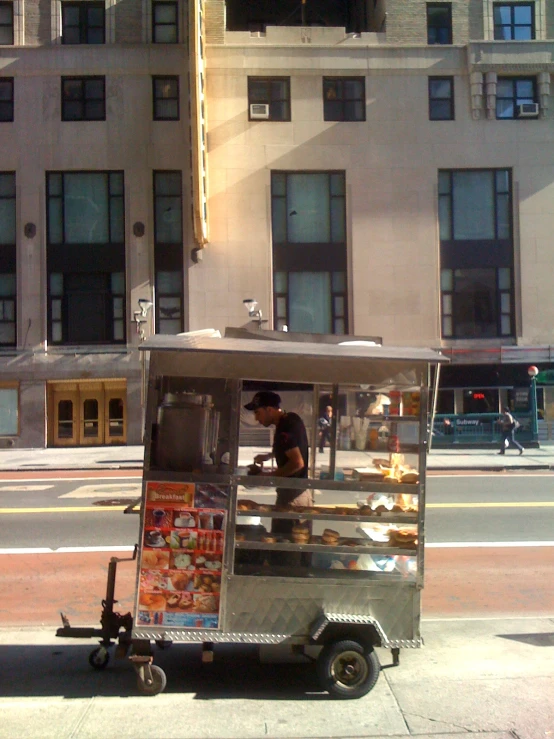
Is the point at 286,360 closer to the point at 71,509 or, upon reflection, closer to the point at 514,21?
the point at 71,509

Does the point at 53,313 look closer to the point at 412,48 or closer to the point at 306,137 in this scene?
the point at 306,137

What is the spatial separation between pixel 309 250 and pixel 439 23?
390 inches

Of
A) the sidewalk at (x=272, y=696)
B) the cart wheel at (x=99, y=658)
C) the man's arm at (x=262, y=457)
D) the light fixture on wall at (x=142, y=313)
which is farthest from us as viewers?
the light fixture on wall at (x=142, y=313)

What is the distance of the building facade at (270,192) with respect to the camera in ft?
99.0

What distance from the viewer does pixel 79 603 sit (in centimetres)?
815

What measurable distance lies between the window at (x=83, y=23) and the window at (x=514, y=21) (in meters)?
14.7

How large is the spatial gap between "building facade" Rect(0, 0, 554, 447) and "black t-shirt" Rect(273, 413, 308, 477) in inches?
945

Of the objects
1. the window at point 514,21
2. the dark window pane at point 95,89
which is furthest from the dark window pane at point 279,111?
the window at point 514,21

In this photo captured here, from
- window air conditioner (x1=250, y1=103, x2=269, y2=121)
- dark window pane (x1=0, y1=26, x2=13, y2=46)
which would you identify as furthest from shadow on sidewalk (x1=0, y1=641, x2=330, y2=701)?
dark window pane (x1=0, y1=26, x2=13, y2=46)

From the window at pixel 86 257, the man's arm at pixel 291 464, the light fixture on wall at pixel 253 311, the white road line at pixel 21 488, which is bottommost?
the white road line at pixel 21 488

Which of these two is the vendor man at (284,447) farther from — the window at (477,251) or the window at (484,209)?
the window at (484,209)

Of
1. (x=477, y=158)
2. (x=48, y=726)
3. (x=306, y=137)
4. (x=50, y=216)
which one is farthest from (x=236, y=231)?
(x=48, y=726)

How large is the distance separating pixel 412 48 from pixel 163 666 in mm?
28749

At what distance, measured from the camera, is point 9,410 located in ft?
99.8
